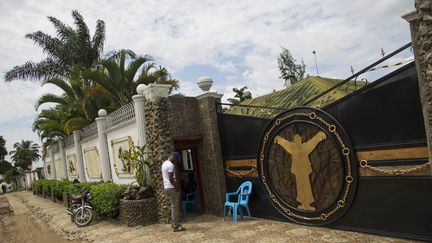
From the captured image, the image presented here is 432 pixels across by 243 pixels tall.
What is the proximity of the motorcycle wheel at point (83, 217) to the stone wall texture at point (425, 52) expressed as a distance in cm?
806

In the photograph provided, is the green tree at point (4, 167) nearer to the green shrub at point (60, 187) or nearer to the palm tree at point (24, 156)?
the palm tree at point (24, 156)

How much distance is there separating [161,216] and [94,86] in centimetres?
672

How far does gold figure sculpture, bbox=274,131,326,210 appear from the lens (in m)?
6.06

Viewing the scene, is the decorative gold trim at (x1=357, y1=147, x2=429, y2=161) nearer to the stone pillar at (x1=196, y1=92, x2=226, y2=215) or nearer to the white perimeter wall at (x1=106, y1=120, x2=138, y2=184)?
the stone pillar at (x1=196, y1=92, x2=226, y2=215)

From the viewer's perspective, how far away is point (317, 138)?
232 inches

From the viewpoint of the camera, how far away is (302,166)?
20.3 feet

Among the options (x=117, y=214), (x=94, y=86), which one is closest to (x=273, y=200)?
(x=117, y=214)

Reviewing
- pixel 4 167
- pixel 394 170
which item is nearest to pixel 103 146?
pixel 394 170

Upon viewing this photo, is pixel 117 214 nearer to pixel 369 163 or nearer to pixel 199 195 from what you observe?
pixel 199 195

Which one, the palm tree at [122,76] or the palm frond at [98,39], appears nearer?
the palm tree at [122,76]

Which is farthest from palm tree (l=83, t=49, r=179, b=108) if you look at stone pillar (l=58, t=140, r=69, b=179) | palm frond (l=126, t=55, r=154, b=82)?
stone pillar (l=58, t=140, r=69, b=179)

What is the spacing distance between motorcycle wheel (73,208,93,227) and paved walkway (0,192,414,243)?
0.17 meters

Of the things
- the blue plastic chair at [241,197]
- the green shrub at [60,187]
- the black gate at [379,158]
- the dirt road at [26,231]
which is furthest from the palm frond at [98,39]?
the black gate at [379,158]

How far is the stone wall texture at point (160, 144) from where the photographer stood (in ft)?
25.2
